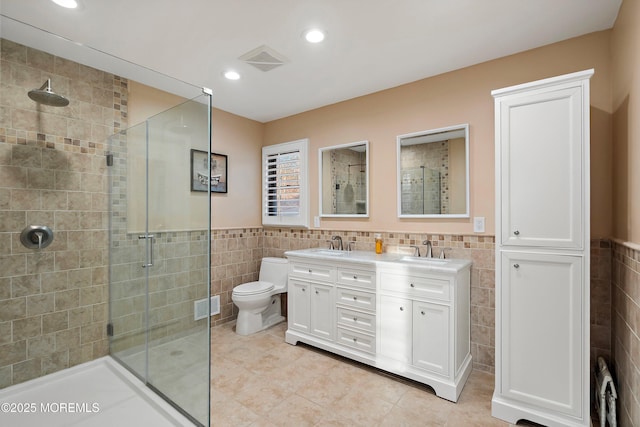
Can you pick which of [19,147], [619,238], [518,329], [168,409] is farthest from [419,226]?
[19,147]

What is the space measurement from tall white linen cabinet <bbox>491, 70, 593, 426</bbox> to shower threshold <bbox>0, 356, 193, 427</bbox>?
2008mm

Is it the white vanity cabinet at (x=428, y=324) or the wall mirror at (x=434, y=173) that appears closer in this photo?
the white vanity cabinet at (x=428, y=324)

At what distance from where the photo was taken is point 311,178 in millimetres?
3477

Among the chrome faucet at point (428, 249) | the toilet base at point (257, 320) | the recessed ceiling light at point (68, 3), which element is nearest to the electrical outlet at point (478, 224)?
the chrome faucet at point (428, 249)

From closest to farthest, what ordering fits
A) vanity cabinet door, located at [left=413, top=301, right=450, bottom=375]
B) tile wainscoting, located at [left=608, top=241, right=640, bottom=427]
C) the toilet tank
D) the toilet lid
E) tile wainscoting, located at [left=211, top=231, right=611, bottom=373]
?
tile wainscoting, located at [left=608, top=241, right=640, bottom=427] → tile wainscoting, located at [left=211, top=231, right=611, bottom=373] → vanity cabinet door, located at [left=413, top=301, right=450, bottom=375] → the toilet lid → the toilet tank

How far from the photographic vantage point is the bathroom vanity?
2.05 m

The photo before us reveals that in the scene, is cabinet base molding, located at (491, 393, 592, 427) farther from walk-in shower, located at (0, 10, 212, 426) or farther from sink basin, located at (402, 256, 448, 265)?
walk-in shower, located at (0, 10, 212, 426)

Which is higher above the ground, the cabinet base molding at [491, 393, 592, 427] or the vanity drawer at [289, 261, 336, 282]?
the vanity drawer at [289, 261, 336, 282]

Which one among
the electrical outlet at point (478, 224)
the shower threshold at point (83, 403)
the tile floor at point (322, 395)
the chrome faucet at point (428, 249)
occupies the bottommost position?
the tile floor at point (322, 395)

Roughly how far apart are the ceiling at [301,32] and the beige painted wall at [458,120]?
0.11 meters

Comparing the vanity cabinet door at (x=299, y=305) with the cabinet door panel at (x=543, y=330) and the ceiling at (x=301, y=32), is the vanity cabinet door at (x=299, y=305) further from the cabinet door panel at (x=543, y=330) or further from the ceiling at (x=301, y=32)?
the ceiling at (x=301, y=32)

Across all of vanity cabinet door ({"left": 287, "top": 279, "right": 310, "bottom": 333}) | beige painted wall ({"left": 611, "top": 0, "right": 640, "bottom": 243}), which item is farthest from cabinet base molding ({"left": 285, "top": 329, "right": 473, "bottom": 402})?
beige painted wall ({"left": 611, "top": 0, "right": 640, "bottom": 243})

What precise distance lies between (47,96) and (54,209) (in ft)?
2.36

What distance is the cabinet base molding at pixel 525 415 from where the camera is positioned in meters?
1.67
